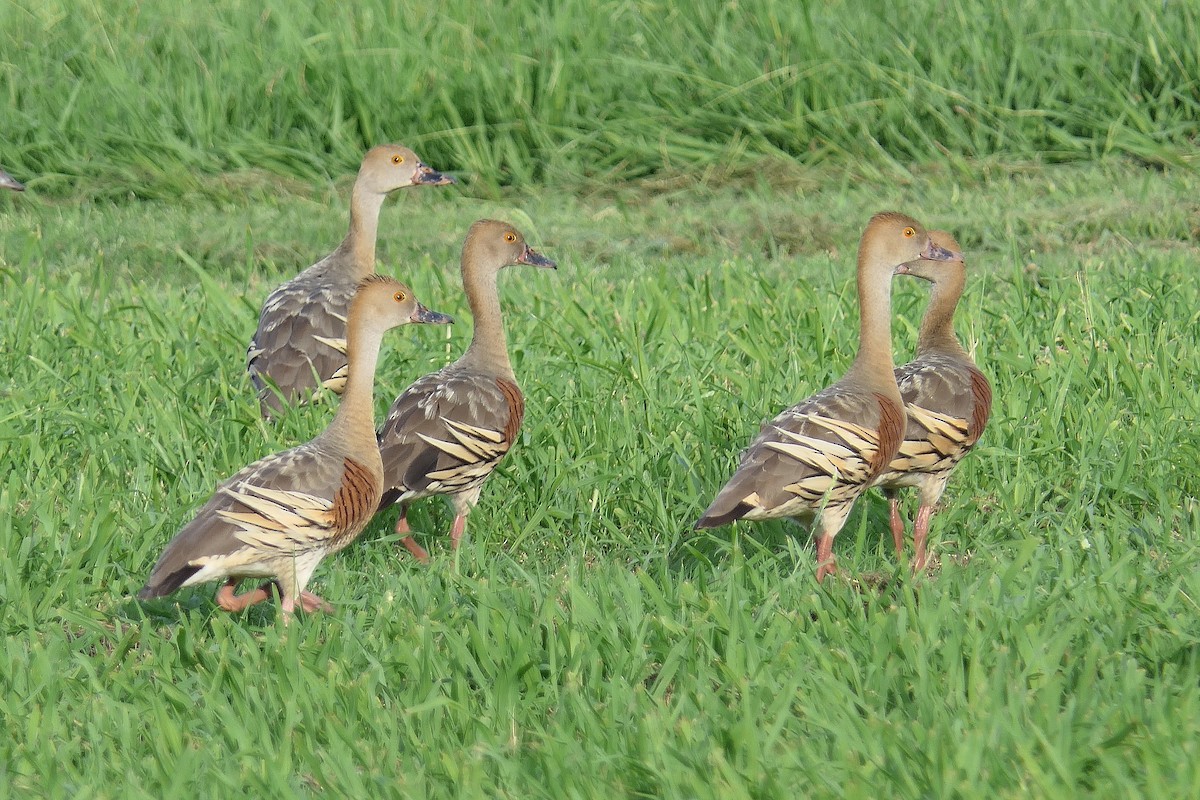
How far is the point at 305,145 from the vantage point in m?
10.8

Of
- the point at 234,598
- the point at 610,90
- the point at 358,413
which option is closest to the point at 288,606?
the point at 234,598

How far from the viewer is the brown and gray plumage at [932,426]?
17.2 feet

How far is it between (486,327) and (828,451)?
1751 mm

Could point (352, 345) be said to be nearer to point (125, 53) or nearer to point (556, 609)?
point (556, 609)

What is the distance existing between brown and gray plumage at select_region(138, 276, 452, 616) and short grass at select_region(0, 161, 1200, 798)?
0.66 ft

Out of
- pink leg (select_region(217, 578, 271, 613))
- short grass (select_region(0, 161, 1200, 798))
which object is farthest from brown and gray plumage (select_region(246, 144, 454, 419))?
pink leg (select_region(217, 578, 271, 613))

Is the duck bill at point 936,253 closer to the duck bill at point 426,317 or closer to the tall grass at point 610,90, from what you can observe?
the duck bill at point 426,317

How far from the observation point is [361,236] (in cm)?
764

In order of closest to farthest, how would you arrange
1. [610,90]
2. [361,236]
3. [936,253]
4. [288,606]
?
[288,606]
[936,253]
[361,236]
[610,90]

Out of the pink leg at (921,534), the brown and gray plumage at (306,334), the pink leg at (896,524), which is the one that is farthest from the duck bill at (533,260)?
the pink leg at (921,534)

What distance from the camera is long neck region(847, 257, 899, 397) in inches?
209

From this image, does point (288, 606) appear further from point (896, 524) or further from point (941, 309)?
point (941, 309)

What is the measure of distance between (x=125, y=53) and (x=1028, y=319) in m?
6.96

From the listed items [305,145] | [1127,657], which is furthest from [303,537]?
[305,145]
